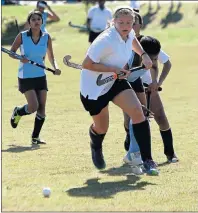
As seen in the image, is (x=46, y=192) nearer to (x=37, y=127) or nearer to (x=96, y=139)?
(x=96, y=139)

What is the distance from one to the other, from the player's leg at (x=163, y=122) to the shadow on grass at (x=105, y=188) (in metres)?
1.02

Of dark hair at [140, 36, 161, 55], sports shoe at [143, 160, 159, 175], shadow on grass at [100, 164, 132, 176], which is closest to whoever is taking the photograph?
sports shoe at [143, 160, 159, 175]

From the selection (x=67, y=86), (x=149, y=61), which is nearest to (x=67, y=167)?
(x=149, y=61)

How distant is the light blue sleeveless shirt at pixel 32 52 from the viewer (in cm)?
978

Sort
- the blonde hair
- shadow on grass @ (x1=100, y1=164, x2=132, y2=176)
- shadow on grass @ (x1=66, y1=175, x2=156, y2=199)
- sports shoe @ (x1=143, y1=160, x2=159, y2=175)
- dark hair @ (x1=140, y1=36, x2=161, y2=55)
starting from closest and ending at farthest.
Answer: shadow on grass @ (x1=66, y1=175, x2=156, y2=199), the blonde hair, sports shoe @ (x1=143, y1=160, x2=159, y2=175), shadow on grass @ (x1=100, y1=164, x2=132, y2=176), dark hair @ (x1=140, y1=36, x2=161, y2=55)

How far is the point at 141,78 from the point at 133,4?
19.0 metres

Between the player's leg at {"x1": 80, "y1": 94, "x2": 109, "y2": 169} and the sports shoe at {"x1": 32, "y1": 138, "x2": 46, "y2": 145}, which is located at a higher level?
the player's leg at {"x1": 80, "y1": 94, "x2": 109, "y2": 169}

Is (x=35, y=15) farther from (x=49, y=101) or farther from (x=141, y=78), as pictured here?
(x=49, y=101)

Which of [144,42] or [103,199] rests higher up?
[144,42]

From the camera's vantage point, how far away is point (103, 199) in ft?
21.0

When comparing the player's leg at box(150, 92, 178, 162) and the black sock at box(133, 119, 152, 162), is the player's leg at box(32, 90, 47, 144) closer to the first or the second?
the player's leg at box(150, 92, 178, 162)

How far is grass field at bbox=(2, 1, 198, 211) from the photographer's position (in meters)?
6.31

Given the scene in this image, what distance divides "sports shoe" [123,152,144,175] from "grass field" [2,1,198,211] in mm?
88

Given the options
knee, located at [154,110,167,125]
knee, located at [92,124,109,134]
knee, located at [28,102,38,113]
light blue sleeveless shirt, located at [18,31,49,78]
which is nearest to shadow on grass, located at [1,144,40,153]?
knee, located at [28,102,38,113]
